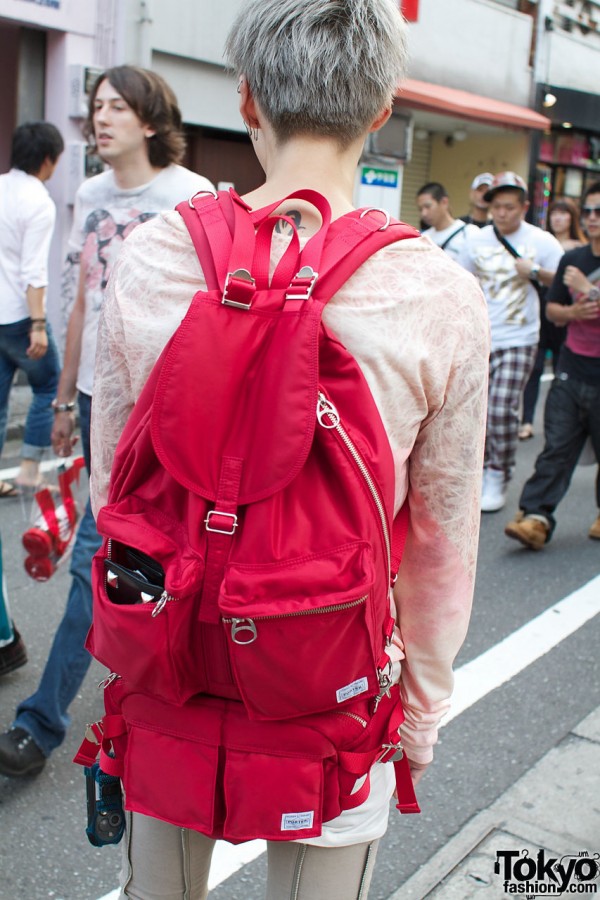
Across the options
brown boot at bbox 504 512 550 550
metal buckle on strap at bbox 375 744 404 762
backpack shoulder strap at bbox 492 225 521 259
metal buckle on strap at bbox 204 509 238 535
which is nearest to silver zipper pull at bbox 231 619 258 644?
metal buckle on strap at bbox 204 509 238 535

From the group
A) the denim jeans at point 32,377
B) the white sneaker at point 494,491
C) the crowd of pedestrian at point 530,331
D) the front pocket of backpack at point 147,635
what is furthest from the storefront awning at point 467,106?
the front pocket of backpack at point 147,635

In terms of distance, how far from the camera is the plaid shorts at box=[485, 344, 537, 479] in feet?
21.1

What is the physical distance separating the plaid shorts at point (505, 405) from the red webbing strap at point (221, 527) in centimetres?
528

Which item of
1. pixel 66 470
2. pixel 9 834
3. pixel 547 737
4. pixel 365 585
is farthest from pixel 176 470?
pixel 547 737

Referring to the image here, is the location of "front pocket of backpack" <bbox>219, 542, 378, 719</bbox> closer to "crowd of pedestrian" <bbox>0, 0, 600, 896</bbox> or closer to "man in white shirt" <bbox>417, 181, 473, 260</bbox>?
"crowd of pedestrian" <bbox>0, 0, 600, 896</bbox>

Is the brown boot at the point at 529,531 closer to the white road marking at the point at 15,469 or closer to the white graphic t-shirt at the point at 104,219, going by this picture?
the white road marking at the point at 15,469

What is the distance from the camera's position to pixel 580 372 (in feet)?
18.7

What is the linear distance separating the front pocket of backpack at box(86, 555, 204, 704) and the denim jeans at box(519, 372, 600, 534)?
14.9ft

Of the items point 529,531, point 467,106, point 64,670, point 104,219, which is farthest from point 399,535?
point 467,106

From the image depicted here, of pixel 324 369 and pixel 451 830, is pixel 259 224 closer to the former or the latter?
pixel 324 369

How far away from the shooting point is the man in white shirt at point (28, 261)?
535 cm

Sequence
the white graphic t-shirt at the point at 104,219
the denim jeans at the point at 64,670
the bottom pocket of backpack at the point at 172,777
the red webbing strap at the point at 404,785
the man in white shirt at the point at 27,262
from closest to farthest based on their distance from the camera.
Result: 1. the bottom pocket of backpack at the point at 172,777
2. the red webbing strap at the point at 404,785
3. the denim jeans at the point at 64,670
4. the white graphic t-shirt at the point at 104,219
5. the man in white shirt at the point at 27,262

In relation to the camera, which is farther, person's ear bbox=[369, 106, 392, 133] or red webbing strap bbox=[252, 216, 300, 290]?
person's ear bbox=[369, 106, 392, 133]

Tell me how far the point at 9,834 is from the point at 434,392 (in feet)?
6.88
